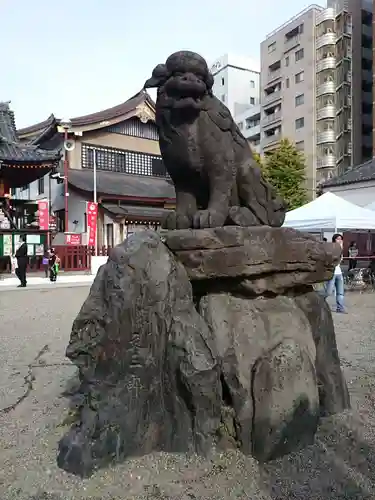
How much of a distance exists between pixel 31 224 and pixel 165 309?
1539cm

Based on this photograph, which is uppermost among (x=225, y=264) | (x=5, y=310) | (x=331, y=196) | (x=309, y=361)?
(x=331, y=196)

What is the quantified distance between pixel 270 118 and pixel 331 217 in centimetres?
2792

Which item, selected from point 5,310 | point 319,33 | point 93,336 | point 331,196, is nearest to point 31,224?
point 5,310

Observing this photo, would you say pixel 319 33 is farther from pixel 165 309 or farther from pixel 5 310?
pixel 165 309

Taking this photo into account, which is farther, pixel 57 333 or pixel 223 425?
pixel 57 333

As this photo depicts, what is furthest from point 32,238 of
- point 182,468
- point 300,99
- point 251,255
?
point 300,99

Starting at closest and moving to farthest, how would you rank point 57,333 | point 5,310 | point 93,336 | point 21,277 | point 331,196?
point 93,336
point 57,333
point 5,310
point 331,196
point 21,277

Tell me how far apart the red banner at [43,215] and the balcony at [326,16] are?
24152 millimetres

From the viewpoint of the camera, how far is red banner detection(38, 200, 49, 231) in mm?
15117

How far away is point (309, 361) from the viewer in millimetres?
2355

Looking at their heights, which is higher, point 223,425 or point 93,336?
point 93,336

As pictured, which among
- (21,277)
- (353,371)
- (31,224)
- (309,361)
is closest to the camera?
(309,361)

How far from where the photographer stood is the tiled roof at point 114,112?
1978cm

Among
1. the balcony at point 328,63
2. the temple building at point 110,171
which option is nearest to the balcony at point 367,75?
the balcony at point 328,63
